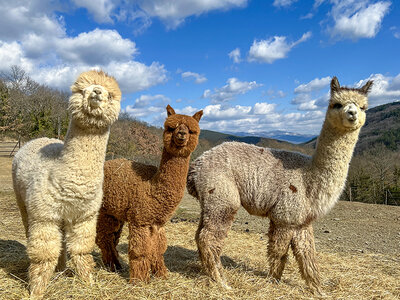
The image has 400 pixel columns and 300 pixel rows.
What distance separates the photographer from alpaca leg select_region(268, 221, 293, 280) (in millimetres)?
4234

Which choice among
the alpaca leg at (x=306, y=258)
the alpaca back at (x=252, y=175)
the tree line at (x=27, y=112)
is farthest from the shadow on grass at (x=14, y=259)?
the tree line at (x=27, y=112)

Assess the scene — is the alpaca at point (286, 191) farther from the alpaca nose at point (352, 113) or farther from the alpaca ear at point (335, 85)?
the alpaca nose at point (352, 113)

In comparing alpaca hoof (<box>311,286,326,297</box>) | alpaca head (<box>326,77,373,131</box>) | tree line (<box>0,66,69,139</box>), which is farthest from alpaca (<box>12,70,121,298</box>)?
tree line (<box>0,66,69,139</box>)

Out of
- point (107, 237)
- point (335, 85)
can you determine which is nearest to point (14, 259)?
point (107, 237)

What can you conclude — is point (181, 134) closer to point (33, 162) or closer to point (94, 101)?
point (94, 101)

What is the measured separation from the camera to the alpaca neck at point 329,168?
4.13 metres

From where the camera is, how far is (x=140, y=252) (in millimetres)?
3875

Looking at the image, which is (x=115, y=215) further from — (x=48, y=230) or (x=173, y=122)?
(x=173, y=122)

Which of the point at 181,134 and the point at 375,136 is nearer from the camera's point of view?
the point at 181,134

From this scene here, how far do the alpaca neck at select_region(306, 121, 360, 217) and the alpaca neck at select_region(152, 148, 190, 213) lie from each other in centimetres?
186

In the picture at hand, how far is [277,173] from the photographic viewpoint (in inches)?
173

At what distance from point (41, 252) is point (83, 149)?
1279mm

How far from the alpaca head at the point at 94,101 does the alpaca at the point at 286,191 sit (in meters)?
1.69

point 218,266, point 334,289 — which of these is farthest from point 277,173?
point 334,289
